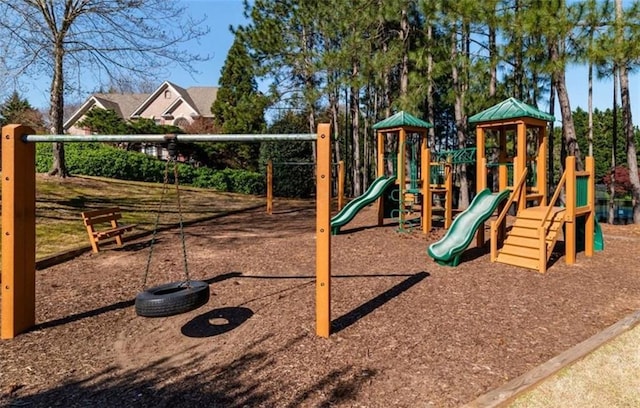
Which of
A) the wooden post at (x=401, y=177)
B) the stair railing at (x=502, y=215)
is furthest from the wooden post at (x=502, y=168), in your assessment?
the wooden post at (x=401, y=177)

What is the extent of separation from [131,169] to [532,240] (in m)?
19.3

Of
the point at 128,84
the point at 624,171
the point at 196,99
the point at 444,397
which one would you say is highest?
the point at 196,99

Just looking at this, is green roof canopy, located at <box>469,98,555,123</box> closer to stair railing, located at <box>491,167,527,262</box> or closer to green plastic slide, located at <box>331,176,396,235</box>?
stair railing, located at <box>491,167,527,262</box>

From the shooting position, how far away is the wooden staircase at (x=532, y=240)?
6.66m

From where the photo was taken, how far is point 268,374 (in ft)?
11.1

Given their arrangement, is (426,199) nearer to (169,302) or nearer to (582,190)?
(582,190)

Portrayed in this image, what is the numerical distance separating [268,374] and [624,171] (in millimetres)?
42218

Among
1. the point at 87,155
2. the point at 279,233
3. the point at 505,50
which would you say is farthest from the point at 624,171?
the point at 87,155

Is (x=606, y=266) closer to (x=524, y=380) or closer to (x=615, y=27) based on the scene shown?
(x=524, y=380)

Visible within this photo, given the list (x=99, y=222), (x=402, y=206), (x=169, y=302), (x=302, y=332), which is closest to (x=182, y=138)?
(x=169, y=302)

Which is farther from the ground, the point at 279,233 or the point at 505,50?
the point at 505,50

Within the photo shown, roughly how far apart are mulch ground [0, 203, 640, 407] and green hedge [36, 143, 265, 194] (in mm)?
14563

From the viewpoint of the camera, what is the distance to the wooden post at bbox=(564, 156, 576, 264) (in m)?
7.14

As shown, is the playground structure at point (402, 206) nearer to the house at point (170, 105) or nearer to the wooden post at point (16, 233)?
the wooden post at point (16, 233)
